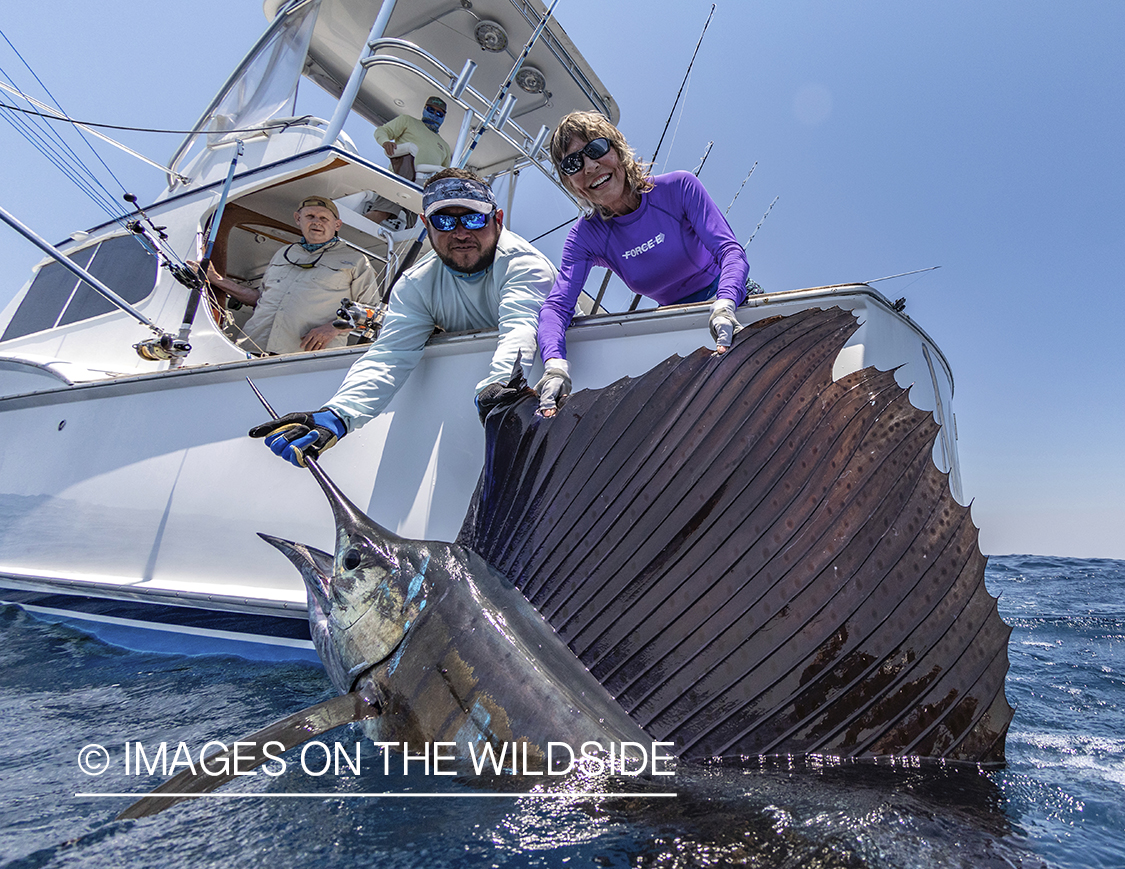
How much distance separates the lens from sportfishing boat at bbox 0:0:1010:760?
118 cm

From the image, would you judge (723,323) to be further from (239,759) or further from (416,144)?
(416,144)

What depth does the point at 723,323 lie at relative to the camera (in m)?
1.52

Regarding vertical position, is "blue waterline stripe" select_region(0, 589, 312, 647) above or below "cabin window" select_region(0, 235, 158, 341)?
below

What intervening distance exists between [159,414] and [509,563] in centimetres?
233

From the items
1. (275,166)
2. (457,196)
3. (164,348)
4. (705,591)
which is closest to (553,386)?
(705,591)

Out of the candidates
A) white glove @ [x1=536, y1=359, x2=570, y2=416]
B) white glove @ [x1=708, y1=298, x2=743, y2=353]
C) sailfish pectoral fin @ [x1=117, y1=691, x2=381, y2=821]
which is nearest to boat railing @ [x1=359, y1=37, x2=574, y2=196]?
white glove @ [x1=536, y1=359, x2=570, y2=416]

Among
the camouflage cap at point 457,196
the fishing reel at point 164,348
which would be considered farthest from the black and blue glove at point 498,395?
the fishing reel at point 164,348

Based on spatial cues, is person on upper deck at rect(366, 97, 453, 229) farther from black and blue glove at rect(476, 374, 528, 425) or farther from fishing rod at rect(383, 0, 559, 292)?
black and blue glove at rect(476, 374, 528, 425)

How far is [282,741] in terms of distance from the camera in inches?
45.2

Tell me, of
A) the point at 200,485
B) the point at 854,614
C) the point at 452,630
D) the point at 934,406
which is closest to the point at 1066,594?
the point at 934,406

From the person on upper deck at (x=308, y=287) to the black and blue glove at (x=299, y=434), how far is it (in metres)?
1.81

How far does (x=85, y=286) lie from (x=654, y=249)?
15.8 ft

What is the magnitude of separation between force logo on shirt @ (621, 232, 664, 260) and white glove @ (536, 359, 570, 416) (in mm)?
610

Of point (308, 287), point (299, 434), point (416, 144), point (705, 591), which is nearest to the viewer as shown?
point (705, 591)
